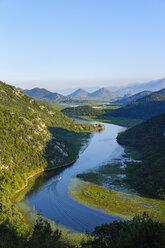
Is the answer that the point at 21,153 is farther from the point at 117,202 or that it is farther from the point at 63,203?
the point at 117,202

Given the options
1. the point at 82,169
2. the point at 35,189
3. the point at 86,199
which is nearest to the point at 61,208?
the point at 86,199

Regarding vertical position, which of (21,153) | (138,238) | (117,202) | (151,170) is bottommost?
(117,202)

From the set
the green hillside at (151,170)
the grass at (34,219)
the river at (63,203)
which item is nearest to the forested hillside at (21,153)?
the grass at (34,219)

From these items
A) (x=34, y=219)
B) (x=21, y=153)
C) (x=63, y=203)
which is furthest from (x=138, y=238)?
(x=21, y=153)

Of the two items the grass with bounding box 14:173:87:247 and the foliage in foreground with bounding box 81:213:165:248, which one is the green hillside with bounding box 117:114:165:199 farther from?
the foliage in foreground with bounding box 81:213:165:248

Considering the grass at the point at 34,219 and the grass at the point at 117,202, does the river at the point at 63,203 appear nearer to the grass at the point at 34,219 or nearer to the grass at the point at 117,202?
the grass at the point at 34,219

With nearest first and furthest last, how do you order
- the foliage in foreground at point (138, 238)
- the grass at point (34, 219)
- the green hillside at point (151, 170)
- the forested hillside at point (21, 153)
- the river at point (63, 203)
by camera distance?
the foliage in foreground at point (138, 238) → the grass at point (34, 219) → the river at point (63, 203) → the forested hillside at point (21, 153) → the green hillside at point (151, 170)

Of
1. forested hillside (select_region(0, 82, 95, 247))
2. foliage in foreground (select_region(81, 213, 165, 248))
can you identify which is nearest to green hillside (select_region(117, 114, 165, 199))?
forested hillside (select_region(0, 82, 95, 247))

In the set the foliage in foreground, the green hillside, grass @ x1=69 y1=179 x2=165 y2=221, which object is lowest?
grass @ x1=69 y1=179 x2=165 y2=221

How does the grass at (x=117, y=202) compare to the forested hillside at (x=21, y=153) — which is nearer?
the grass at (x=117, y=202)
